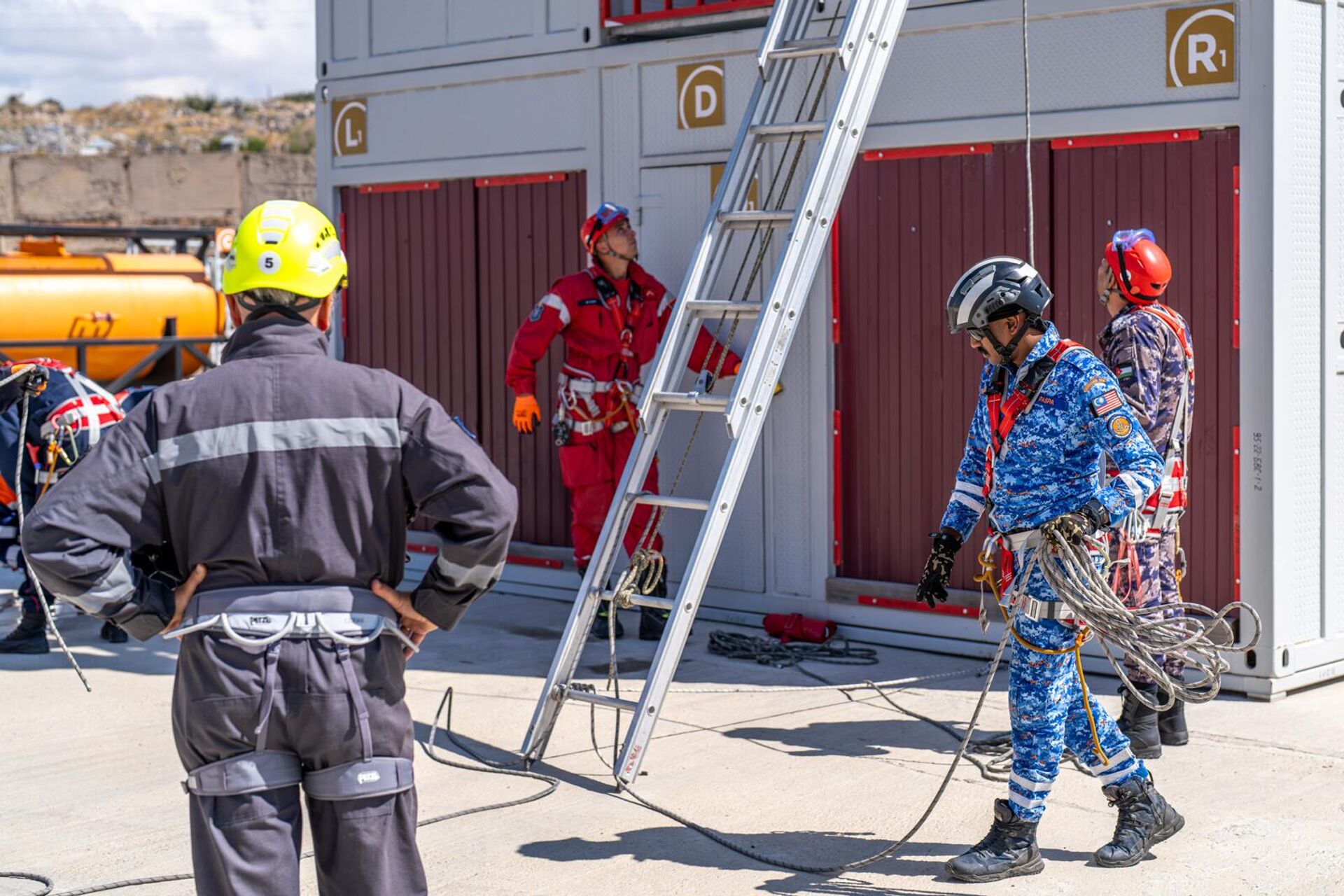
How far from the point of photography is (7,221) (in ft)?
125

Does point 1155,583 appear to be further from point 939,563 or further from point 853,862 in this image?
point 853,862

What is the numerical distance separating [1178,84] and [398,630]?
5.02 metres

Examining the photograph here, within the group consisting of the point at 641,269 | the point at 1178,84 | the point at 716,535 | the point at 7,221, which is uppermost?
the point at 7,221

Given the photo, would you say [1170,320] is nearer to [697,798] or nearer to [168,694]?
[697,798]

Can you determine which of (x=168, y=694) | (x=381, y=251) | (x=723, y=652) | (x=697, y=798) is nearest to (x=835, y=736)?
(x=697, y=798)

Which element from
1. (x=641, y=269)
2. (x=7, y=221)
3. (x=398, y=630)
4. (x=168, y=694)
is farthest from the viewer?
(x=7, y=221)

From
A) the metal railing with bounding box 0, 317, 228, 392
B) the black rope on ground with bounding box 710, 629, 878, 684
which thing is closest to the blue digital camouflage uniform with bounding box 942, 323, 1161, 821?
the black rope on ground with bounding box 710, 629, 878, 684

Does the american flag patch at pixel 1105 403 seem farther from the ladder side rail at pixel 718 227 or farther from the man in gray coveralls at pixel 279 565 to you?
the ladder side rail at pixel 718 227

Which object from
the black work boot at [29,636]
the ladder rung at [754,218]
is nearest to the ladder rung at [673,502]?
the ladder rung at [754,218]

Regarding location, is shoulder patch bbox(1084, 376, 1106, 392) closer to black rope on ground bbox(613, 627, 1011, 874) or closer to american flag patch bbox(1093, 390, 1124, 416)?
american flag patch bbox(1093, 390, 1124, 416)

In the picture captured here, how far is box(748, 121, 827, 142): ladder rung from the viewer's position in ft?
23.1

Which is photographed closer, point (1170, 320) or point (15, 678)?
point (1170, 320)

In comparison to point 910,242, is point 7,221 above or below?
above

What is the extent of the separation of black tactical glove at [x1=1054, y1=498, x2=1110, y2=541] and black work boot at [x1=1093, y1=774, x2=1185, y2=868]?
0.84m
